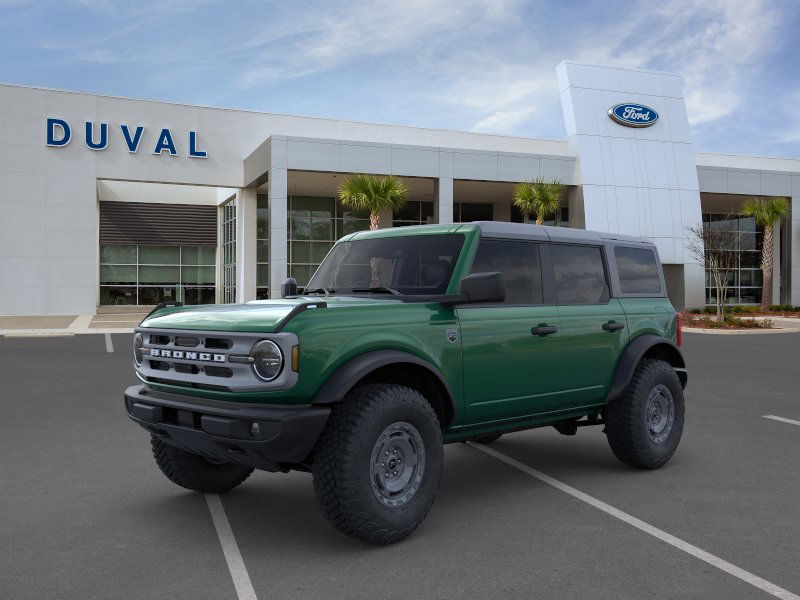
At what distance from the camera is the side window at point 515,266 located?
535 centimetres

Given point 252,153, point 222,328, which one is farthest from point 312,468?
point 252,153

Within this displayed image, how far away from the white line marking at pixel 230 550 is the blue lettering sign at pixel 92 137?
27.2 metres

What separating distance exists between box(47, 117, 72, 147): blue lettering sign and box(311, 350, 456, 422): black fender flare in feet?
94.1

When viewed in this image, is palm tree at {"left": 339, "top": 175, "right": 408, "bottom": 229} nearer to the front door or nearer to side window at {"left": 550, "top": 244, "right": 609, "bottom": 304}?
side window at {"left": 550, "top": 244, "right": 609, "bottom": 304}

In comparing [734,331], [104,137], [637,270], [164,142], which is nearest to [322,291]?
[637,270]

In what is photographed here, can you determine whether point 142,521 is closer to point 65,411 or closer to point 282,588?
point 282,588

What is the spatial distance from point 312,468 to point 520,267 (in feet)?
7.47

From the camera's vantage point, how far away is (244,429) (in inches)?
160

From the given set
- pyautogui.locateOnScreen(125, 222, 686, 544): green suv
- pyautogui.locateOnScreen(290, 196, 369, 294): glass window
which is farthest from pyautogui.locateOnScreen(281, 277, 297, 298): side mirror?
pyautogui.locateOnScreen(290, 196, 369, 294): glass window

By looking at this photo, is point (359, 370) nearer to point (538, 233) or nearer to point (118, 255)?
point (538, 233)

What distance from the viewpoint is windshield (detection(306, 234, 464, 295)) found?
17.2ft

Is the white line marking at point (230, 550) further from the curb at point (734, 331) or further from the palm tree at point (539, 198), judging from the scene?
the palm tree at point (539, 198)

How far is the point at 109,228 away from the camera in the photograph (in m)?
35.9

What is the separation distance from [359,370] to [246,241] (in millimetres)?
28724
